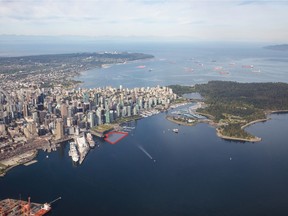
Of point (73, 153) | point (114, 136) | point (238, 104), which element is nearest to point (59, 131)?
point (114, 136)

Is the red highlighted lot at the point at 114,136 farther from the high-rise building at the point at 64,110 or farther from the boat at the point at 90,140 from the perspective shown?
the high-rise building at the point at 64,110

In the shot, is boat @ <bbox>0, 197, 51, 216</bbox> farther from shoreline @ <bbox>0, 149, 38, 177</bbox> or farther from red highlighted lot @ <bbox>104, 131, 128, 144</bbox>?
red highlighted lot @ <bbox>104, 131, 128, 144</bbox>

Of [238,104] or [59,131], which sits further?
[238,104]

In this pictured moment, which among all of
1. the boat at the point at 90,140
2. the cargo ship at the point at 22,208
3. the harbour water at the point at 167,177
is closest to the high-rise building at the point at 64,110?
the boat at the point at 90,140

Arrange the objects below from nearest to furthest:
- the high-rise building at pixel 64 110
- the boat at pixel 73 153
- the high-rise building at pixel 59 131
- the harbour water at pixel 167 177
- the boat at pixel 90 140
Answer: the harbour water at pixel 167 177 < the boat at pixel 73 153 < the boat at pixel 90 140 < the high-rise building at pixel 59 131 < the high-rise building at pixel 64 110

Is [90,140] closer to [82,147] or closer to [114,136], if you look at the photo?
[82,147]

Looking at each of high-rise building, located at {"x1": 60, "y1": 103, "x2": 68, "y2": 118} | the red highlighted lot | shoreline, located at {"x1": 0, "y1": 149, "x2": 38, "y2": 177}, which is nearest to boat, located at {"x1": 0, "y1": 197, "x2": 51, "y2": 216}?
shoreline, located at {"x1": 0, "y1": 149, "x2": 38, "y2": 177}
